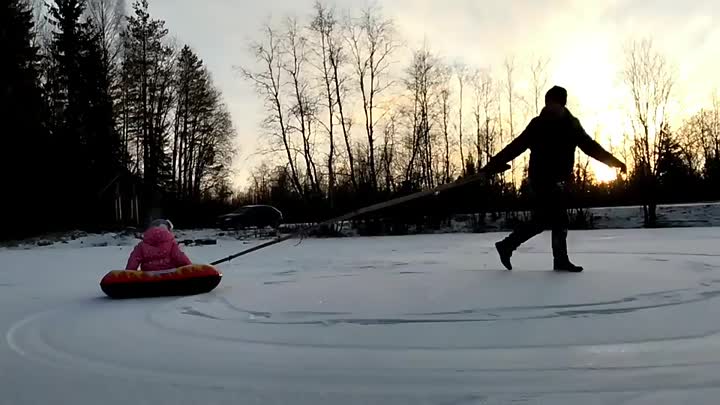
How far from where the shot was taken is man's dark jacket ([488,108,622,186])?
5.32m

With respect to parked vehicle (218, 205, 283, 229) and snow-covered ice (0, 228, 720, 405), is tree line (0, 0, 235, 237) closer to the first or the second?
parked vehicle (218, 205, 283, 229)

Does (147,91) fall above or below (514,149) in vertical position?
above

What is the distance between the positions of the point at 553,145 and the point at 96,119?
28.0m

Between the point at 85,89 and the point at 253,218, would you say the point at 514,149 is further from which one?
the point at 85,89

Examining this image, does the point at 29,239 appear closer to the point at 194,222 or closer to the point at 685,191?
the point at 194,222

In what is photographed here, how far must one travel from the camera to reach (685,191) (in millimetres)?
31016

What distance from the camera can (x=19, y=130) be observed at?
946 inches

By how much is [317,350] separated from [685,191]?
108 ft

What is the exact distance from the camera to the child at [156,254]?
5535 mm

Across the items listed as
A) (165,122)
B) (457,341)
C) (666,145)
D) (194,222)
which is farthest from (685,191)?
(457,341)

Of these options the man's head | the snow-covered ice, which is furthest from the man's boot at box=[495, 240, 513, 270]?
the man's head

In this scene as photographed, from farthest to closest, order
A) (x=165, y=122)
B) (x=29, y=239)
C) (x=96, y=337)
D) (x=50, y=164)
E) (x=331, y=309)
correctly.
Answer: (x=165, y=122), (x=50, y=164), (x=29, y=239), (x=331, y=309), (x=96, y=337)

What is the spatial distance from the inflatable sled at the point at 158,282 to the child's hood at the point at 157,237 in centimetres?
36

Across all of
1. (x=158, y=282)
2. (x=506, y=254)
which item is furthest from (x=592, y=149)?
(x=158, y=282)
